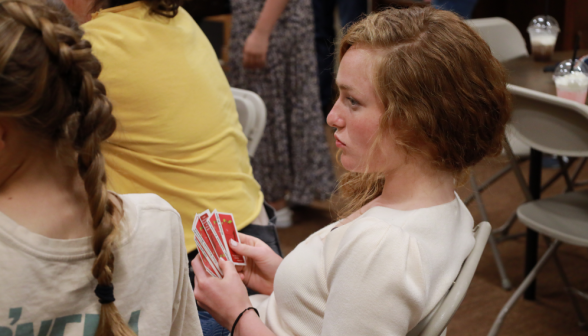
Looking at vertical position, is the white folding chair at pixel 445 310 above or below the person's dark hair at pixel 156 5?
below

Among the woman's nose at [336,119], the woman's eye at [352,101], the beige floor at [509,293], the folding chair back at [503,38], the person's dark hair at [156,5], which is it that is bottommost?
the beige floor at [509,293]

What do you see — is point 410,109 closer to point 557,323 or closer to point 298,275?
point 298,275

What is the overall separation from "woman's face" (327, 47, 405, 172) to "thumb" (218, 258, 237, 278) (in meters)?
0.34

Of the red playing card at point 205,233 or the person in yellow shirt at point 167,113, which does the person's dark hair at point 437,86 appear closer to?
the red playing card at point 205,233

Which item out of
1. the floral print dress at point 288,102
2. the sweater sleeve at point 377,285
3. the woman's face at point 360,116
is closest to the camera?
the sweater sleeve at point 377,285

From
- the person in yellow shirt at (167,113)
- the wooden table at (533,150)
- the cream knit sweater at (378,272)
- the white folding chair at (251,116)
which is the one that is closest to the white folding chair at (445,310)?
the cream knit sweater at (378,272)

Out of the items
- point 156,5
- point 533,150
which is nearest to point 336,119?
point 156,5

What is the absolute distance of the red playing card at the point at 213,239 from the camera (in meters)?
1.27

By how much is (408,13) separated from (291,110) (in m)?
2.25

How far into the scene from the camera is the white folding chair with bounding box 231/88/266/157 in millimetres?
2092

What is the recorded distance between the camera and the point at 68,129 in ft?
2.62

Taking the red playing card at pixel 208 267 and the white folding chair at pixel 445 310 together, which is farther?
the red playing card at pixel 208 267

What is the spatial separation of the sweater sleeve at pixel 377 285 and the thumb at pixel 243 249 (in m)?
0.38

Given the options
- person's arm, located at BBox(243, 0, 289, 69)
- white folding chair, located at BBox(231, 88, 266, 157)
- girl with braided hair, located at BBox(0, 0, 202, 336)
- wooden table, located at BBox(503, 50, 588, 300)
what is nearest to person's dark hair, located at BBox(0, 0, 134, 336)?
girl with braided hair, located at BBox(0, 0, 202, 336)
